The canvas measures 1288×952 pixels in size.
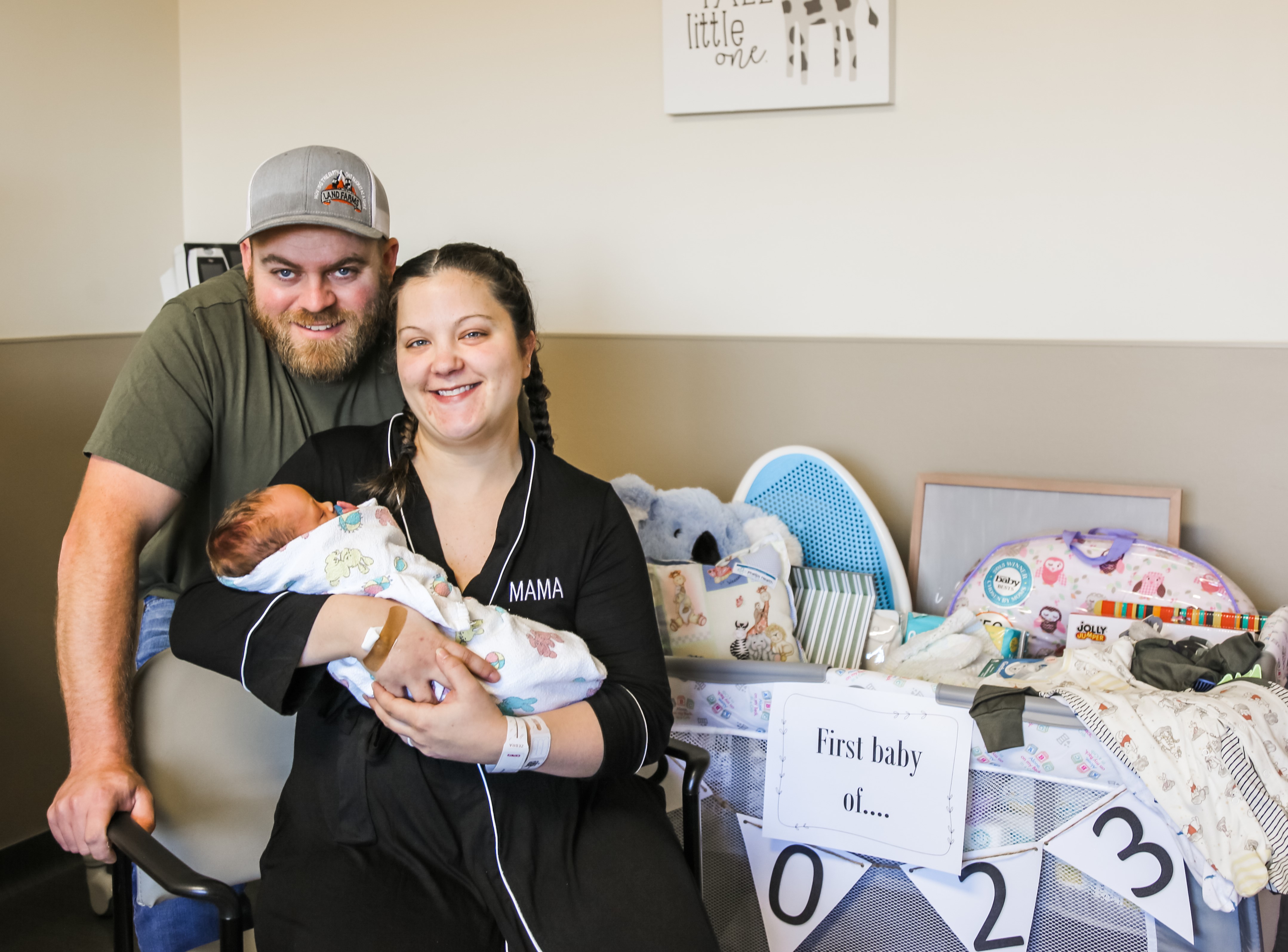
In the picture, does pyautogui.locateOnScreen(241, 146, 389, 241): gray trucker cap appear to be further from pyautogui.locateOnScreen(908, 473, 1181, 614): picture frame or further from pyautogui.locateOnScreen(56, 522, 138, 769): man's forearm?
pyautogui.locateOnScreen(908, 473, 1181, 614): picture frame

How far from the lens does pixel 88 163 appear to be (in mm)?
2549

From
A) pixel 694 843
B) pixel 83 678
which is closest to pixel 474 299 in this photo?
pixel 83 678

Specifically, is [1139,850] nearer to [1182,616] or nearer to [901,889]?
[901,889]

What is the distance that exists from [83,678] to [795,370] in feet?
5.42

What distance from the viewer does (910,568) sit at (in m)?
2.35

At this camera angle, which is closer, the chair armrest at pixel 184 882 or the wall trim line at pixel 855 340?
the chair armrest at pixel 184 882

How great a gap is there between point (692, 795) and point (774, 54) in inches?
66.8

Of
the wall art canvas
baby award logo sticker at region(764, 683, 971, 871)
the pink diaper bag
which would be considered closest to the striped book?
the pink diaper bag

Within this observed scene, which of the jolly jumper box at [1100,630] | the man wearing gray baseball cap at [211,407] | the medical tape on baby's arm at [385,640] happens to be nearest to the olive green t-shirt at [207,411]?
the man wearing gray baseball cap at [211,407]

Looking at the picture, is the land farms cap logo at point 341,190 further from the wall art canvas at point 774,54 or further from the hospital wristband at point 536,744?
the wall art canvas at point 774,54

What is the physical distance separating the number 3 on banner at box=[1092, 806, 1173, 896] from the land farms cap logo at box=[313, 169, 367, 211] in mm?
1496

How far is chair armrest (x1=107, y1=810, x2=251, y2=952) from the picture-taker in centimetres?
109

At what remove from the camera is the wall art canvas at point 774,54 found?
7.40 feet

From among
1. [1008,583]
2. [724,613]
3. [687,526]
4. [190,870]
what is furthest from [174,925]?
[1008,583]
